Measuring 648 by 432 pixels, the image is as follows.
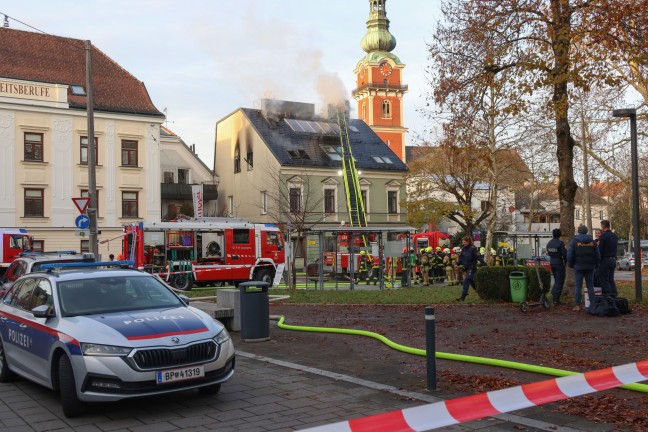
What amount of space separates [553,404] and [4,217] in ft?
127

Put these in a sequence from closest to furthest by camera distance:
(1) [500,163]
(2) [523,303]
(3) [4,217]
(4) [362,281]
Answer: (2) [523,303] < (4) [362,281] < (3) [4,217] < (1) [500,163]

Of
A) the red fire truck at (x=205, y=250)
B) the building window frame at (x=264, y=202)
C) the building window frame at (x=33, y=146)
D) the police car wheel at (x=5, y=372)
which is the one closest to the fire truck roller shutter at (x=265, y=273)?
the red fire truck at (x=205, y=250)

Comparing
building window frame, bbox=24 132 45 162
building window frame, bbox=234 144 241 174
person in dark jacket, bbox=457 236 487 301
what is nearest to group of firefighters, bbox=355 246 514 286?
person in dark jacket, bbox=457 236 487 301

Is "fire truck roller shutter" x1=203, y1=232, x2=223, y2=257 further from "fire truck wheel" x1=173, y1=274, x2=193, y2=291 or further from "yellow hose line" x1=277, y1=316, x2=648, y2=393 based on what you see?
"yellow hose line" x1=277, y1=316, x2=648, y2=393

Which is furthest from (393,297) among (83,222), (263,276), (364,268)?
(263,276)

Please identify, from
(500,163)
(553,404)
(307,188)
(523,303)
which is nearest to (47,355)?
(553,404)

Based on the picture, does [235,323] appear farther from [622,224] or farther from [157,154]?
[622,224]

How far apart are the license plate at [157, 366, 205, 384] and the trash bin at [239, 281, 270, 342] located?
4.79 metres

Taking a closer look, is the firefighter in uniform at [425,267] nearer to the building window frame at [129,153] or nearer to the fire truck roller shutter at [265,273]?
the fire truck roller shutter at [265,273]

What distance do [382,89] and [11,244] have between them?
191 feet

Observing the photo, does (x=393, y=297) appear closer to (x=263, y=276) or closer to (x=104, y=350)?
(x=263, y=276)

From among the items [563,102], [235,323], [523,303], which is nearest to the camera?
[235,323]

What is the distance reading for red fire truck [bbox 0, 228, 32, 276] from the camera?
97.1 feet

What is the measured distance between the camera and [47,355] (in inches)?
291
